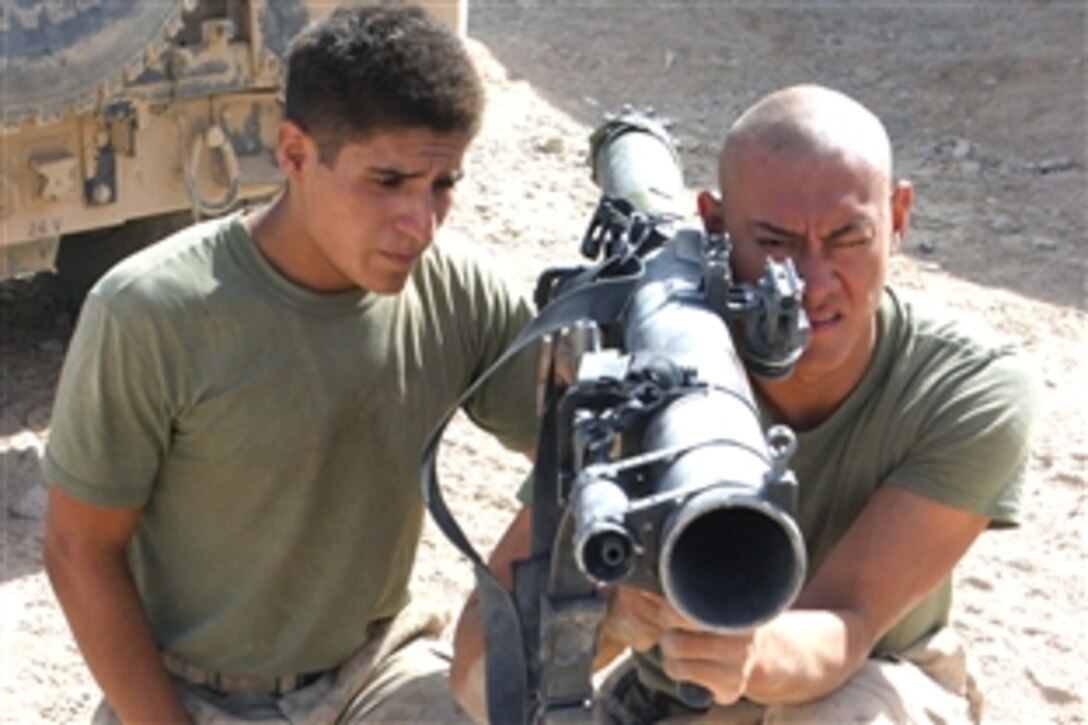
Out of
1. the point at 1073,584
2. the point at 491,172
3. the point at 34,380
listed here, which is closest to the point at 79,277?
the point at 34,380

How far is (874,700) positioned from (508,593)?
0.91 m

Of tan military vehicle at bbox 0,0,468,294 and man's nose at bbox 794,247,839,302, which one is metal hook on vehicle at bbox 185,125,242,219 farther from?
man's nose at bbox 794,247,839,302

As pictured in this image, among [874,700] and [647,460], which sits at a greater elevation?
[647,460]

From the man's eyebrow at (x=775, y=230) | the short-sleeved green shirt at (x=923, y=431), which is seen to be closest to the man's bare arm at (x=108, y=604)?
the short-sleeved green shirt at (x=923, y=431)

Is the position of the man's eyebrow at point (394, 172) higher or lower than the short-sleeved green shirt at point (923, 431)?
higher

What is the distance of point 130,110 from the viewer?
611 cm

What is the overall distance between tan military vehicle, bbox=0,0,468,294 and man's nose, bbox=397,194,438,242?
8.75ft

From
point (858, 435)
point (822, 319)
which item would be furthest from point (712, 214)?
point (858, 435)

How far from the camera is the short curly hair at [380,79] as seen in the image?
133 inches

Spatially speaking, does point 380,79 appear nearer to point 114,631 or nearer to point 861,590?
point 114,631

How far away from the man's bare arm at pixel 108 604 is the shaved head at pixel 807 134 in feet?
4.10

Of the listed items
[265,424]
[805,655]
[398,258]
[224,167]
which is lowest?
[224,167]

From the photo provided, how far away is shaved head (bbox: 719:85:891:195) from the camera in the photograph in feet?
10.9

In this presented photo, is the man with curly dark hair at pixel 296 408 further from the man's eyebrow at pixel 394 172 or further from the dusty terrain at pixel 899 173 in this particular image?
the dusty terrain at pixel 899 173
